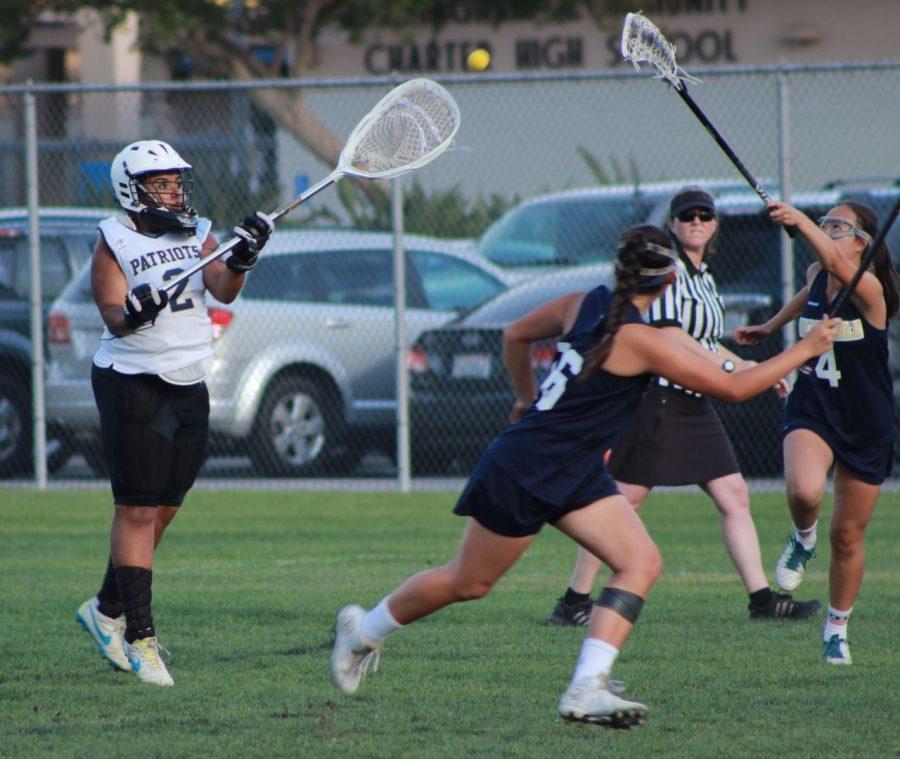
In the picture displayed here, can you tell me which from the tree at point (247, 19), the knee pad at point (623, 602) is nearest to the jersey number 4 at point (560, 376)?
the knee pad at point (623, 602)

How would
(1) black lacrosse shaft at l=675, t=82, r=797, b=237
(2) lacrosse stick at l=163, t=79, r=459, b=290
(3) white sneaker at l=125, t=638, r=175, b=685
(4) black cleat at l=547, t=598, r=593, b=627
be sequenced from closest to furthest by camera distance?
(1) black lacrosse shaft at l=675, t=82, r=797, b=237, (3) white sneaker at l=125, t=638, r=175, b=685, (2) lacrosse stick at l=163, t=79, r=459, b=290, (4) black cleat at l=547, t=598, r=593, b=627

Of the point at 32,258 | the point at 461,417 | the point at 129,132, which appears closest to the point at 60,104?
the point at 129,132

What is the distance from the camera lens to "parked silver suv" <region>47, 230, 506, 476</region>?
13.6 metres

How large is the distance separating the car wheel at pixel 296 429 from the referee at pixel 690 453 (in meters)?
6.02

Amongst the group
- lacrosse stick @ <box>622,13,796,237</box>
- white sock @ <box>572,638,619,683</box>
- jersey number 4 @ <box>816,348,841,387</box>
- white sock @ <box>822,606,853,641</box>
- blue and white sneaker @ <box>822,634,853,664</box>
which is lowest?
blue and white sneaker @ <box>822,634,853,664</box>

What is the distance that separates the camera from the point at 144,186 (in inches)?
260

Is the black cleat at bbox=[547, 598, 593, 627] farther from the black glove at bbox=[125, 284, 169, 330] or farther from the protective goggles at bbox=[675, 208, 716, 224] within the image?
the black glove at bbox=[125, 284, 169, 330]

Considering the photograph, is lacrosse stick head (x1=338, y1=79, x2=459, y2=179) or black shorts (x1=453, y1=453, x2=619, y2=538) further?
lacrosse stick head (x1=338, y1=79, x2=459, y2=179)

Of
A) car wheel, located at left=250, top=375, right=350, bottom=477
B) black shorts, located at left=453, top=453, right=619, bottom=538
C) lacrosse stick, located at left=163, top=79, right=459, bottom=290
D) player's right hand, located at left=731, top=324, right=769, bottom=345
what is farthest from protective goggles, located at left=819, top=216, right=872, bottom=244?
car wheel, located at left=250, top=375, right=350, bottom=477

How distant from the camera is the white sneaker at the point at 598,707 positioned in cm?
536

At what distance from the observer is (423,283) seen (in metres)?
14.2

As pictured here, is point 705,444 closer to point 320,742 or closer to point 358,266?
point 320,742

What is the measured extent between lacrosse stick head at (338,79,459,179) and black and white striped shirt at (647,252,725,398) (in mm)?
1300

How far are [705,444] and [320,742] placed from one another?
3.13m
